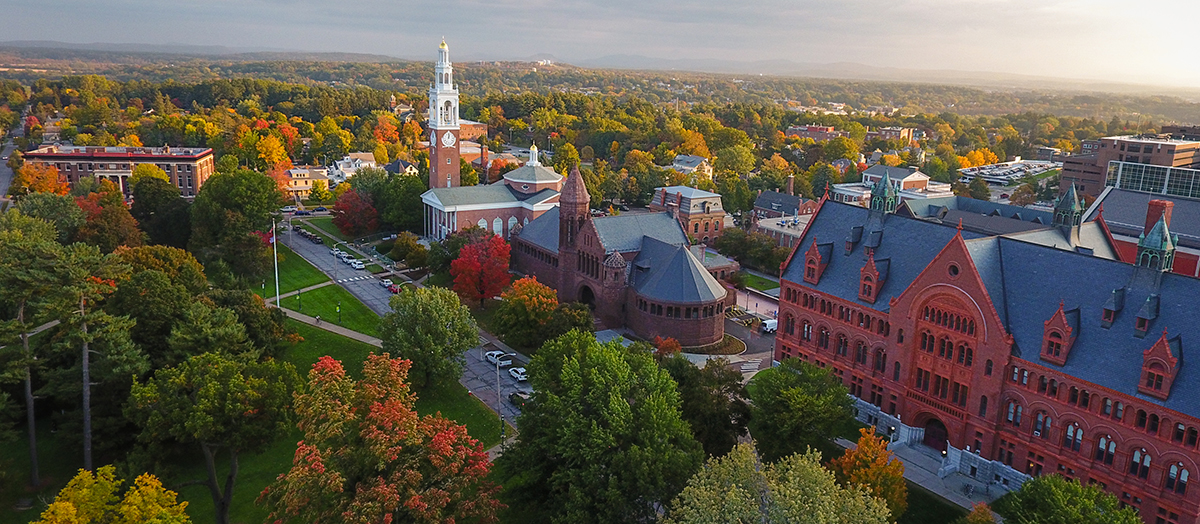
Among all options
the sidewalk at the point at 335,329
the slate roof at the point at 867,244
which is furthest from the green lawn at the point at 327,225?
the slate roof at the point at 867,244

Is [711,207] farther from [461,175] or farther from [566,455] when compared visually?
[566,455]

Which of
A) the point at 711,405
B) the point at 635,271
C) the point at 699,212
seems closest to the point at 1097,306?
the point at 711,405

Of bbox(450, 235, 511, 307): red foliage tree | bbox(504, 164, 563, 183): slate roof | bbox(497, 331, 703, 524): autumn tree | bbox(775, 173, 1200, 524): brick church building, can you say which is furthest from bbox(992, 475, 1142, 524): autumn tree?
bbox(504, 164, 563, 183): slate roof

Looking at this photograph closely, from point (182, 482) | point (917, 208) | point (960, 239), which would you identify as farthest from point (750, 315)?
point (182, 482)

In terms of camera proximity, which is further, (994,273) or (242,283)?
(242,283)

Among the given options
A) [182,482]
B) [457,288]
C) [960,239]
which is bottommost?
[182,482]

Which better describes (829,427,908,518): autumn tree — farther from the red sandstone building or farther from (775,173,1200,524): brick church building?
the red sandstone building

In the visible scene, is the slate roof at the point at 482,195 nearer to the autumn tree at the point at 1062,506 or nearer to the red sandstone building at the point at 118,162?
the red sandstone building at the point at 118,162

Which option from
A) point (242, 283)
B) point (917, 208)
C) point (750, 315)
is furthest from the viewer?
point (917, 208)
